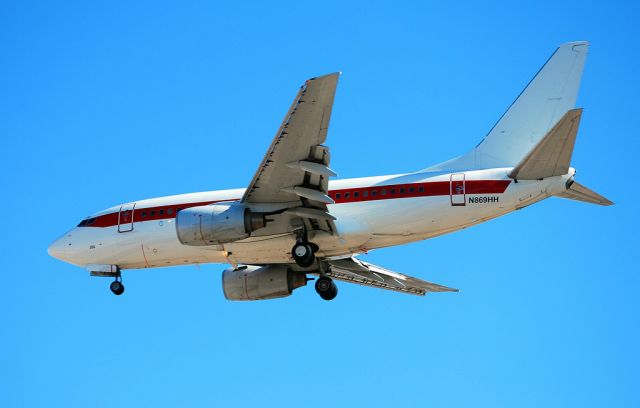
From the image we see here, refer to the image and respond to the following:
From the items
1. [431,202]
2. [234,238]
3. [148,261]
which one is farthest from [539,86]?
[148,261]

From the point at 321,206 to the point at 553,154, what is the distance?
24.0 feet

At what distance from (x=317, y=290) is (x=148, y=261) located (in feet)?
19.4

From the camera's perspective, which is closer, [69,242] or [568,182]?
[568,182]

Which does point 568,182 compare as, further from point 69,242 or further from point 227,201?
point 69,242

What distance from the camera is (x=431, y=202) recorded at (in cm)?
3322

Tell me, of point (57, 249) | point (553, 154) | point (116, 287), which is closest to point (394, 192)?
point (553, 154)

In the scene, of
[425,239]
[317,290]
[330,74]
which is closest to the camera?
[330,74]

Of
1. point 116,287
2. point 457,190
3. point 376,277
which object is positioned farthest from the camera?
point 376,277

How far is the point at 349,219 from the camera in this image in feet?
111

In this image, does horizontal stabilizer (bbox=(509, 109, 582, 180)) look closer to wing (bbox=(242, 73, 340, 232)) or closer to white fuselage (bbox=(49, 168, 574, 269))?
white fuselage (bbox=(49, 168, 574, 269))

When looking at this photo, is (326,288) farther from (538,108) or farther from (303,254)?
(538,108)

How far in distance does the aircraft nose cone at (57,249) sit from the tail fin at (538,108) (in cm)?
1461

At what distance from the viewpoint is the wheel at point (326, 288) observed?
36.7m

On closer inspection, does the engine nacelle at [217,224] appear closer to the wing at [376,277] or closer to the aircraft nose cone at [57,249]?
the wing at [376,277]
